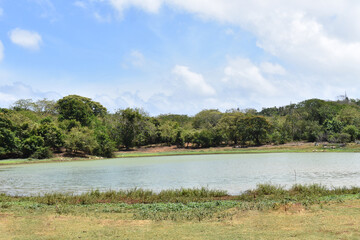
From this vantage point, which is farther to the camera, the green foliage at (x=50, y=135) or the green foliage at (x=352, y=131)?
the green foliage at (x=352, y=131)

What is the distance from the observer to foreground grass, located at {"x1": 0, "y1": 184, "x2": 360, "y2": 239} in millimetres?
8867

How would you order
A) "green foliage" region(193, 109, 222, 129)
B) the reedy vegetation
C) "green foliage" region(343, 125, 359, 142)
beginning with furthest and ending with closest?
"green foliage" region(193, 109, 222, 129)
"green foliage" region(343, 125, 359, 142)
the reedy vegetation

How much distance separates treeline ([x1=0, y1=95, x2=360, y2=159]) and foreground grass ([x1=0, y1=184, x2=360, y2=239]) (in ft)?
162

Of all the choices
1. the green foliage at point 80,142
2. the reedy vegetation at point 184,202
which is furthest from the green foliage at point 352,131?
the reedy vegetation at point 184,202

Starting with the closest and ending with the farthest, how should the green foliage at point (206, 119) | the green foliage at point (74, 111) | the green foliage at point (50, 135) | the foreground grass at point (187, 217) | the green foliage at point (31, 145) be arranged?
the foreground grass at point (187, 217)
the green foliage at point (31, 145)
the green foliage at point (50, 135)
the green foliage at point (74, 111)
the green foliage at point (206, 119)

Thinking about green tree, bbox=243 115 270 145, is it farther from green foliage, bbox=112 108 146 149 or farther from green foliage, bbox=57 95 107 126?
green foliage, bbox=57 95 107 126

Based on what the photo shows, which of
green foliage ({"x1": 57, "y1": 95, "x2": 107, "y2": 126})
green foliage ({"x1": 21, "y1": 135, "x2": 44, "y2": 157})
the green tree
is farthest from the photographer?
the green tree

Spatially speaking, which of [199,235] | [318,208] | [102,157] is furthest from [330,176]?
[102,157]

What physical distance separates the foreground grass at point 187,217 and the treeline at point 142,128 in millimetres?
49364

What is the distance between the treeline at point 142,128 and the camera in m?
61.7

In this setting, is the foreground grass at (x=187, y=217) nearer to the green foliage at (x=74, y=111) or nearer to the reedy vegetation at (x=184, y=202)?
the reedy vegetation at (x=184, y=202)

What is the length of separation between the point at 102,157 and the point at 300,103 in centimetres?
7628

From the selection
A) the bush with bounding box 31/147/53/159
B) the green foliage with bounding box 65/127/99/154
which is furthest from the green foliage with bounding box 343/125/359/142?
the bush with bounding box 31/147/53/159

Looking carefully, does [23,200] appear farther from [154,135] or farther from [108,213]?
[154,135]
